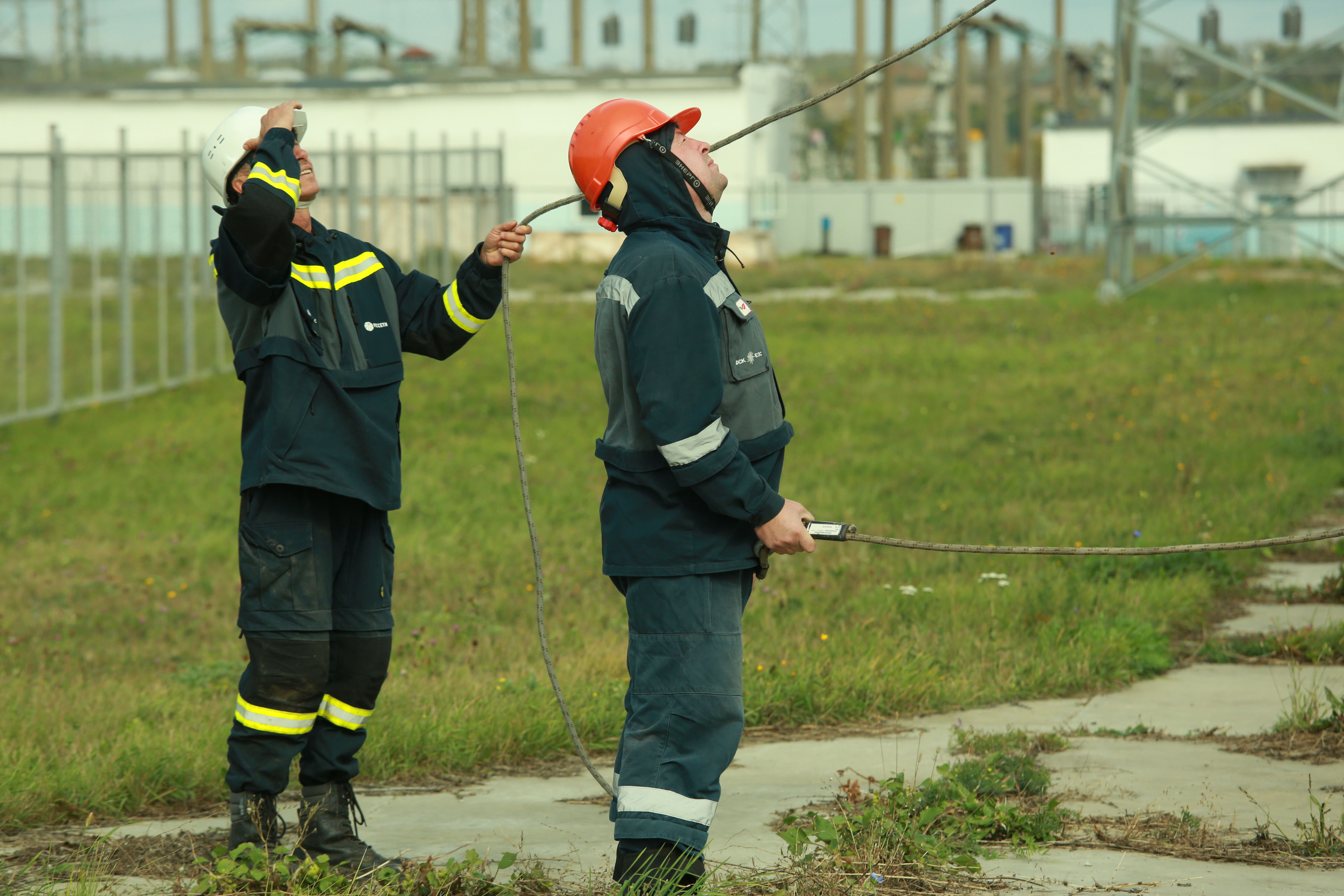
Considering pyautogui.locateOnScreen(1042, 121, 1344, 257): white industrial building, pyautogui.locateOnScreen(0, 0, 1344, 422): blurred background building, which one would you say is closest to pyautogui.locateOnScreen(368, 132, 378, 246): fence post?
pyautogui.locateOnScreen(0, 0, 1344, 422): blurred background building

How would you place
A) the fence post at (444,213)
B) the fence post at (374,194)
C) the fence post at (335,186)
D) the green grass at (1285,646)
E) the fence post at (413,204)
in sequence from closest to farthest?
1. the green grass at (1285,646)
2. the fence post at (335,186)
3. the fence post at (374,194)
4. the fence post at (413,204)
5. the fence post at (444,213)

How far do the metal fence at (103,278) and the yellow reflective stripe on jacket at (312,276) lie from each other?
8.41 meters

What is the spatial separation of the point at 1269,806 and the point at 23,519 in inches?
330

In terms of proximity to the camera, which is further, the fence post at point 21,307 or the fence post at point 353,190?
the fence post at point 353,190

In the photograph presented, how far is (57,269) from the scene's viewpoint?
13.0 metres

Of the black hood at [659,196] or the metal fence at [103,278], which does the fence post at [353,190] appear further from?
the black hood at [659,196]

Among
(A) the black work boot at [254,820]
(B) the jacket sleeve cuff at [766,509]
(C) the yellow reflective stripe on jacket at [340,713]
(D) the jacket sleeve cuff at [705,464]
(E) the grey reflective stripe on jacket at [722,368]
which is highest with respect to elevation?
(E) the grey reflective stripe on jacket at [722,368]

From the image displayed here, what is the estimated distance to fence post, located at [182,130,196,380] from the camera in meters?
14.6

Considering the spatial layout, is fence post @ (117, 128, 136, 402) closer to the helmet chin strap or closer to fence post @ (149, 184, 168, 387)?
fence post @ (149, 184, 168, 387)

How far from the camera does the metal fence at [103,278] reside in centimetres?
1295

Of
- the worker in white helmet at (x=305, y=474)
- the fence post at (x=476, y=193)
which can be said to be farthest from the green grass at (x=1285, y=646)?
the fence post at (x=476, y=193)

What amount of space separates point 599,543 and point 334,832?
4319 mm

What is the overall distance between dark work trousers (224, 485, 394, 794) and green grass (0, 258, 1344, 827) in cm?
90

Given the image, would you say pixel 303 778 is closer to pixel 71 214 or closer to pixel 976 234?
pixel 71 214
